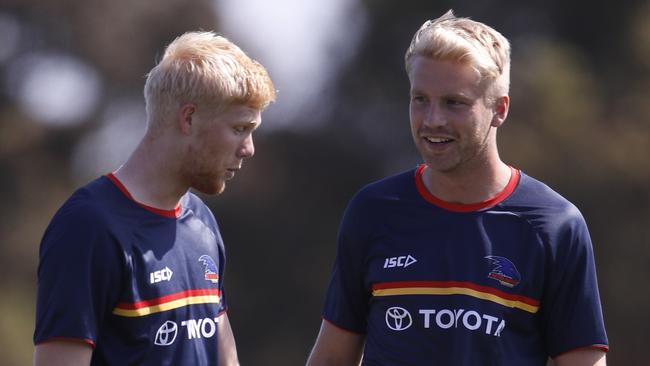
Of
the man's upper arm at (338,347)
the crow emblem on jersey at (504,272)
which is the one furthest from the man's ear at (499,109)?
the man's upper arm at (338,347)

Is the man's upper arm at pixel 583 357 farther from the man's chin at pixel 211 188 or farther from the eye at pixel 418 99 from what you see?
the man's chin at pixel 211 188

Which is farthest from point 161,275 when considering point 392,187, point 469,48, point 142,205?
point 469,48

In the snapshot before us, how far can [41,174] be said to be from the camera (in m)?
28.4

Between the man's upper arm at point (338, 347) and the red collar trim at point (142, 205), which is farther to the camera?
the man's upper arm at point (338, 347)

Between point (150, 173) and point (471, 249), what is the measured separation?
4.75 ft

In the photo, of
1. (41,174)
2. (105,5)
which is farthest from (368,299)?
(105,5)

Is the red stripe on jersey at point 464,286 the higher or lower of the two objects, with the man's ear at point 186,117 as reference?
lower

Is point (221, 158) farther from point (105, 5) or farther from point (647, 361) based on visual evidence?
point (105, 5)

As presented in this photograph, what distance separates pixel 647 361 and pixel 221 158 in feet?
61.3

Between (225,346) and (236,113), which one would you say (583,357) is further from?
(236,113)

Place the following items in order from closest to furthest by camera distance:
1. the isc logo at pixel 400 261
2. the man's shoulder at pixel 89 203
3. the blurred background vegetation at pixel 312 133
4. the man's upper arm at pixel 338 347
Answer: the man's shoulder at pixel 89 203 → the isc logo at pixel 400 261 → the man's upper arm at pixel 338 347 → the blurred background vegetation at pixel 312 133

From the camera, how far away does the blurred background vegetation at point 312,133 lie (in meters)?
25.1

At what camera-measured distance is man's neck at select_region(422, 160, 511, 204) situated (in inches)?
255

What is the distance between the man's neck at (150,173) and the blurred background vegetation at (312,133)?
18.1m
